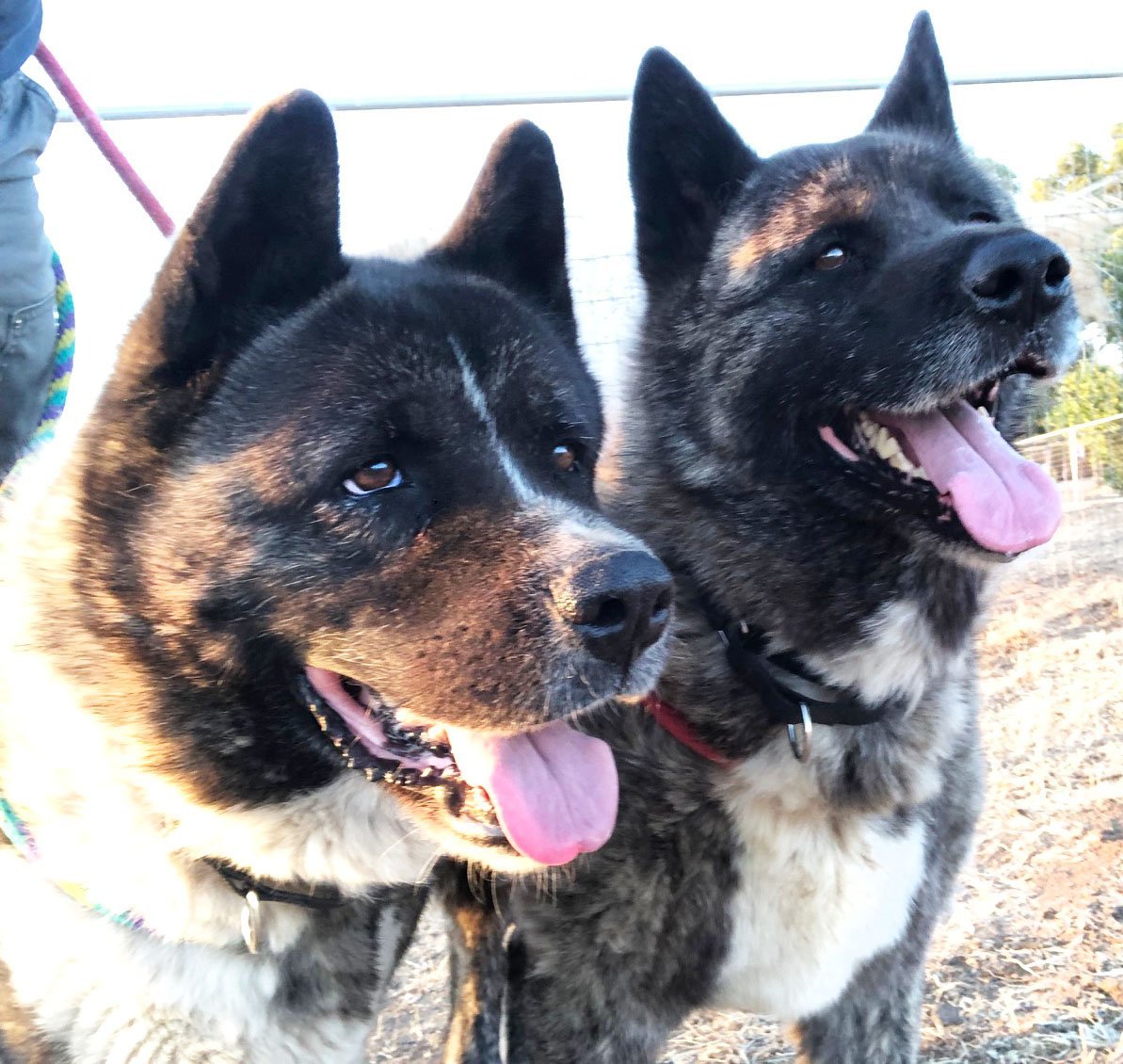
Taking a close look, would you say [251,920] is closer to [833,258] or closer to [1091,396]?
[833,258]

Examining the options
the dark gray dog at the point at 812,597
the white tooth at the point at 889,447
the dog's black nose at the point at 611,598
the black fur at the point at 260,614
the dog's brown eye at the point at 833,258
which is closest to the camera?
the dog's black nose at the point at 611,598

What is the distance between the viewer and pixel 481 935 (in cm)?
225

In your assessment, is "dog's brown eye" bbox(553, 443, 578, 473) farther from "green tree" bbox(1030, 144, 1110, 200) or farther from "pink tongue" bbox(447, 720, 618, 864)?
"green tree" bbox(1030, 144, 1110, 200)

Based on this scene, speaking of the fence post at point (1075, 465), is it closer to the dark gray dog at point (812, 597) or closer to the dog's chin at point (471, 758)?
the dark gray dog at point (812, 597)

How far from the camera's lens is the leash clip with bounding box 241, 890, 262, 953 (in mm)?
1738

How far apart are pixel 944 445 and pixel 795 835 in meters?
0.84

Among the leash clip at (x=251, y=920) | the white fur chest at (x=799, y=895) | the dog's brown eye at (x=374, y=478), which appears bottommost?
the white fur chest at (x=799, y=895)

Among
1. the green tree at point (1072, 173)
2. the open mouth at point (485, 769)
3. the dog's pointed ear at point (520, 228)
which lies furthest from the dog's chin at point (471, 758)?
the green tree at point (1072, 173)

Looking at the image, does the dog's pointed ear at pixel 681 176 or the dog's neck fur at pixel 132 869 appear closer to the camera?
the dog's neck fur at pixel 132 869

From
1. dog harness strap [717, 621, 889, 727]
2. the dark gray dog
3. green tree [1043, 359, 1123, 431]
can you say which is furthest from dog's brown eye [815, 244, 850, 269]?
green tree [1043, 359, 1123, 431]

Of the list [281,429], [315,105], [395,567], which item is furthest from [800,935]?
[315,105]

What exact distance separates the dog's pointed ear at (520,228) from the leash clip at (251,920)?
128 cm

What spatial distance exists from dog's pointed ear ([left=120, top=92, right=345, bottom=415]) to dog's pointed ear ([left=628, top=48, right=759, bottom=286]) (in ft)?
3.01

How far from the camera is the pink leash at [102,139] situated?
7.89 feet
